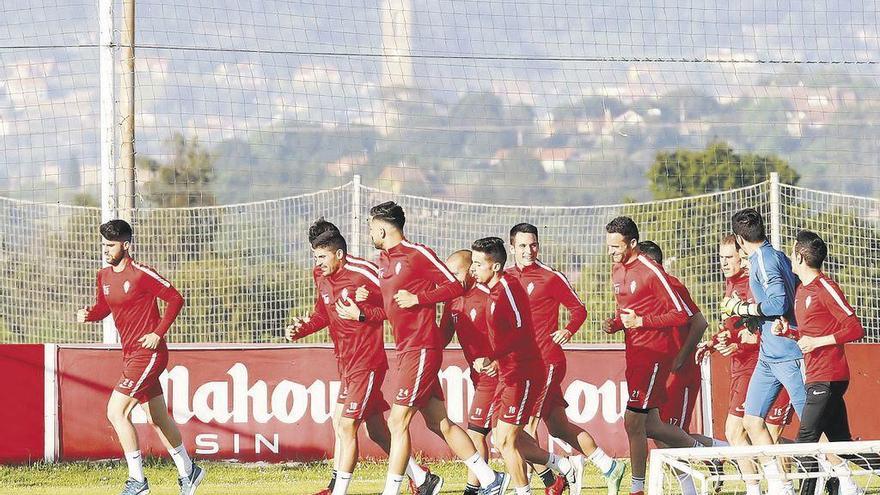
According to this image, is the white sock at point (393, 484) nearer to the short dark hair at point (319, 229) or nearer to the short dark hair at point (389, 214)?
the short dark hair at point (389, 214)

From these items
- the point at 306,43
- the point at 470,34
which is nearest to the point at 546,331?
the point at 306,43

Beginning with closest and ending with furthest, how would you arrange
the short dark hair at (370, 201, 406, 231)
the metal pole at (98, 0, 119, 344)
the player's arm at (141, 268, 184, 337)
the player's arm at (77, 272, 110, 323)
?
the short dark hair at (370, 201, 406, 231) < the player's arm at (141, 268, 184, 337) < the player's arm at (77, 272, 110, 323) < the metal pole at (98, 0, 119, 344)

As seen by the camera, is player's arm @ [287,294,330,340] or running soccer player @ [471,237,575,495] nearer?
running soccer player @ [471,237,575,495]

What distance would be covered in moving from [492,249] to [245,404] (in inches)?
175

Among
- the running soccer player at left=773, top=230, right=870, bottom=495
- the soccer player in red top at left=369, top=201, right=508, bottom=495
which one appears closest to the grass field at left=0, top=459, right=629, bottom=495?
the soccer player in red top at left=369, top=201, right=508, bottom=495

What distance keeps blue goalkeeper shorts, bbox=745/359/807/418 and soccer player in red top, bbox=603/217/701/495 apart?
28.1 inches

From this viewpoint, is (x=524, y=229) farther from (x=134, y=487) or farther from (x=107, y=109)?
(x=107, y=109)

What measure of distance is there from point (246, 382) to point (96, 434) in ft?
5.12

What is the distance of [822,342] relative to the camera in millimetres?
8898

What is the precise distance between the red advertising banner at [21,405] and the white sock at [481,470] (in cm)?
519

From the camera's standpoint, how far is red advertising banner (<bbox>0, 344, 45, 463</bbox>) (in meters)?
12.8

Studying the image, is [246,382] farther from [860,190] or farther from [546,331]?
[860,190]

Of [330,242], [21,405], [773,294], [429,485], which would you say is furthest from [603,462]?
[21,405]

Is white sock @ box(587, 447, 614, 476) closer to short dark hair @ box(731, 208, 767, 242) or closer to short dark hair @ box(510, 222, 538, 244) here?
short dark hair @ box(510, 222, 538, 244)
